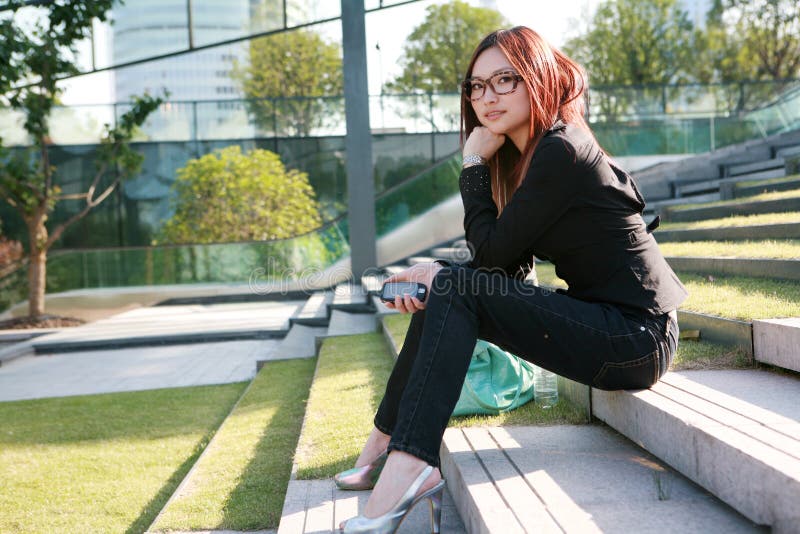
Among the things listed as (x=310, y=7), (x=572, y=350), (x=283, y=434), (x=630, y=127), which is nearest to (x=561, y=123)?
(x=572, y=350)

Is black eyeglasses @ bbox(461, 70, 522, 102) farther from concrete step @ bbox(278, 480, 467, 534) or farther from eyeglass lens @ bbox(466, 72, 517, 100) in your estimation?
concrete step @ bbox(278, 480, 467, 534)

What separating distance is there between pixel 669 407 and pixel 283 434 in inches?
87.5

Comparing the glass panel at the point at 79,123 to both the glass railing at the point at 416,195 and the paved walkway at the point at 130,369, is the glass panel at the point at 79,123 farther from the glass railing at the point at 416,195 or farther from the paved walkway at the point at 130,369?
the paved walkway at the point at 130,369

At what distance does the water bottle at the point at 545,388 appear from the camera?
9.28 ft

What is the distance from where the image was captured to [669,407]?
6.57 feet

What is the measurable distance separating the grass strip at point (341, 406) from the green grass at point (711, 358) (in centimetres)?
127

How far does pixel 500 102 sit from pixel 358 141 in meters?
8.05

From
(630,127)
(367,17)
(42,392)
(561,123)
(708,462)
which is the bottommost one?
(42,392)

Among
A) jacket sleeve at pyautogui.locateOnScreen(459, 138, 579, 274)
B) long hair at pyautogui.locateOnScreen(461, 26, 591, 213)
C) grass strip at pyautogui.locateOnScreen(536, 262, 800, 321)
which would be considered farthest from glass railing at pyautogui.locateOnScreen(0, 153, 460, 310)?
jacket sleeve at pyautogui.locateOnScreen(459, 138, 579, 274)

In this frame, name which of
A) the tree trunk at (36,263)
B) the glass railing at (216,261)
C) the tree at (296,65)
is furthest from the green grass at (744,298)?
the tree at (296,65)

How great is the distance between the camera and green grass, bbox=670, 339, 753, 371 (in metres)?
2.59

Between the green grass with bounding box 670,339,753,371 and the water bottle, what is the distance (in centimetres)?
46

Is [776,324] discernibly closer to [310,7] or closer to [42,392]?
[42,392]

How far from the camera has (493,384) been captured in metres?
2.76
